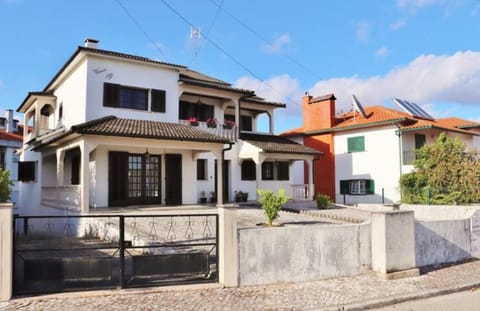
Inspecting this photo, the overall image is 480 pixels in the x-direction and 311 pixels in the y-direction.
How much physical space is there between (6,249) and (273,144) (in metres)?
16.4

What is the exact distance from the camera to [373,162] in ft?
81.6

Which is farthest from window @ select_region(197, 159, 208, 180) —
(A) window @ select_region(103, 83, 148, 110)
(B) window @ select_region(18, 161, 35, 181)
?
(B) window @ select_region(18, 161, 35, 181)

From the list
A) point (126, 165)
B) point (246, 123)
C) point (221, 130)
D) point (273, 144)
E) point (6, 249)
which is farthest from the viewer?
point (246, 123)

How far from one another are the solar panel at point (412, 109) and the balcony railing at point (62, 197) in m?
20.1

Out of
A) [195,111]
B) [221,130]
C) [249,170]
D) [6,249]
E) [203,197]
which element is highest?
[195,111]

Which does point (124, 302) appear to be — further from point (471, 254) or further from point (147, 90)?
point (147, 90)

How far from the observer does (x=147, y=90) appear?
18016 mm

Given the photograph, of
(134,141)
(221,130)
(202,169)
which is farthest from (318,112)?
(134,141)

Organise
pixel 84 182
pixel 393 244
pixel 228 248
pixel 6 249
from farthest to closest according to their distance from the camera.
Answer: pixel 84 182 → pixel 393 244 → pixel 228 248 → pixel 6 249

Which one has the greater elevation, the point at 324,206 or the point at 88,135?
the point at 88,135

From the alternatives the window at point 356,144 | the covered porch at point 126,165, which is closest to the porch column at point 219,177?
the covered porch at point 126,165

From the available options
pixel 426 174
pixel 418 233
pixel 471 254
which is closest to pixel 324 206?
pixel 426 174

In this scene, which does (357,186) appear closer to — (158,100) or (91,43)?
(158,100)

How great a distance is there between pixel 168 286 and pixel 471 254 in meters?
8.55
